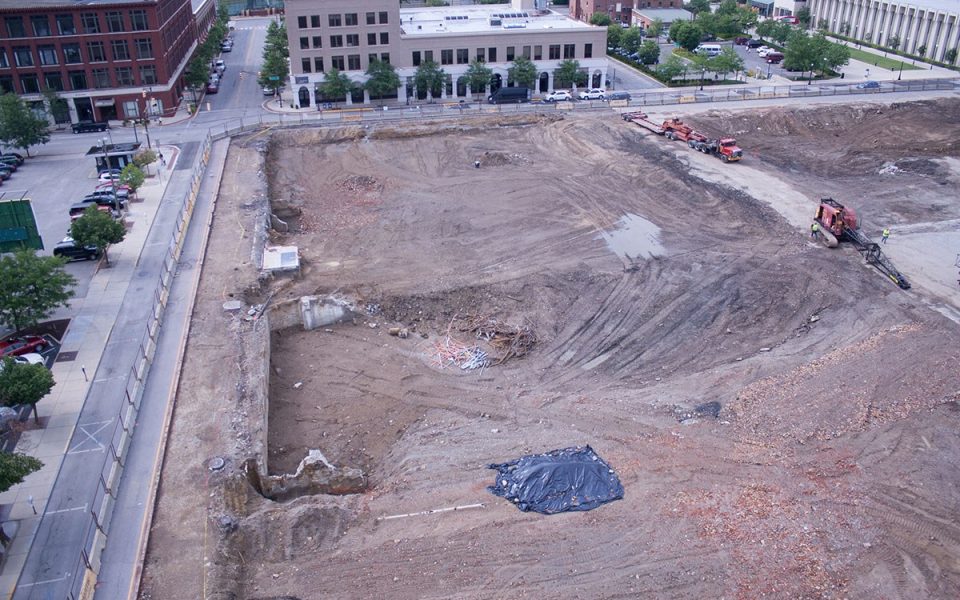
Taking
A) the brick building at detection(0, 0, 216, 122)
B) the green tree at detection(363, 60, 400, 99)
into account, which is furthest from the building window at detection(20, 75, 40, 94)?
the green tree at detection(363, 60, 400, 99)

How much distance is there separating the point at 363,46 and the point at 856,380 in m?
60.6

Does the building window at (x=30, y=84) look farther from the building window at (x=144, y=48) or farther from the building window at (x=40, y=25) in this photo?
the building window at (x=144, y=48)

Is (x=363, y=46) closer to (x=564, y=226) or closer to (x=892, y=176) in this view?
(x=564, y=226)

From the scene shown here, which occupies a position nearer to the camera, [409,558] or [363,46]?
[409,558]

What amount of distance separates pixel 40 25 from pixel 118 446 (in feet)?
190

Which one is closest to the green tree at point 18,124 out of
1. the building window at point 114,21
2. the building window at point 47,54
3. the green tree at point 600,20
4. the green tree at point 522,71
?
the building window at point 47,54

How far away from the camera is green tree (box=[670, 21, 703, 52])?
308 ft

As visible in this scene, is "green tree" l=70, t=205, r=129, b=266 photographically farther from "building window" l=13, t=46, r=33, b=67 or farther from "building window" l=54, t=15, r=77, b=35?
"building window" l=13, t=46, r=33, b=67

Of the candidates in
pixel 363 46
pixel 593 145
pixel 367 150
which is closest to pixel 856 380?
pixel 593 145

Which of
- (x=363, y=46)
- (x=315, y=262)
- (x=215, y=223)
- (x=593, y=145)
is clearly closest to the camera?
(x=315, y=262)

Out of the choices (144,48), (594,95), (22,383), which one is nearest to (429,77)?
(594,95)

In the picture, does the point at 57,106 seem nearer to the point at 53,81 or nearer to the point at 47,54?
the point at 53,81

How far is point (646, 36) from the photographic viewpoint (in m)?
104

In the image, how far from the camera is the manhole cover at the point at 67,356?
105 feet
